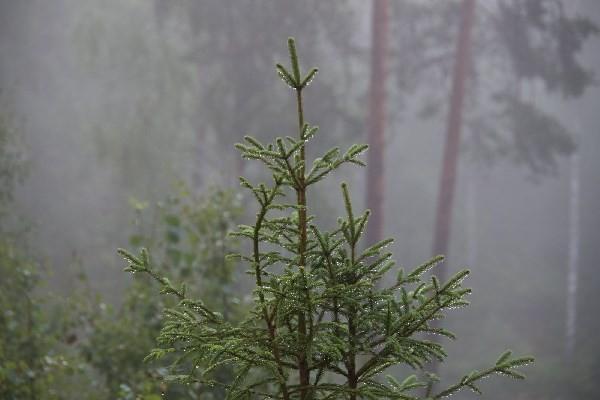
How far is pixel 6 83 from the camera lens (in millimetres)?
20484

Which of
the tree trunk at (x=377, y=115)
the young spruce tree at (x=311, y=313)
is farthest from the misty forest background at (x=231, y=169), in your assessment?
the young spruce tree at (x=311, y=313)

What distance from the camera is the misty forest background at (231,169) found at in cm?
554

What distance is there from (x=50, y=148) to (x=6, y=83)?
5.05m

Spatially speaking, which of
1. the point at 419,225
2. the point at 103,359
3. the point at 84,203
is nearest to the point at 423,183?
the point at 419,225

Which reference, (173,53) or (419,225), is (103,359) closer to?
(173,53)

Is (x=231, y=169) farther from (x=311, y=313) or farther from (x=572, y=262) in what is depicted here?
(x=311, y=313)

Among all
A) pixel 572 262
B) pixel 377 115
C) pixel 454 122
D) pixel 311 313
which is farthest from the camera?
pixel 572 262

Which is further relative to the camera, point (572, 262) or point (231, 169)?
point (572, 262)

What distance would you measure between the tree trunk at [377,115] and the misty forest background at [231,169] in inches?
1.5

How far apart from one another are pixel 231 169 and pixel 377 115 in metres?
8.11

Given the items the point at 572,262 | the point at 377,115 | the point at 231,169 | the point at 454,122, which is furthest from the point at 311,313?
the point at 572,262

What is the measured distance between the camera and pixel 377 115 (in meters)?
11.5

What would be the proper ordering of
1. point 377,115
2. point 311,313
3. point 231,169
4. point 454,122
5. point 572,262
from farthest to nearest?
point 572,262 → point 231,169 → point 454,122 → point 377,115 → point 311,313

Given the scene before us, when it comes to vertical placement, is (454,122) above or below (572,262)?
below
